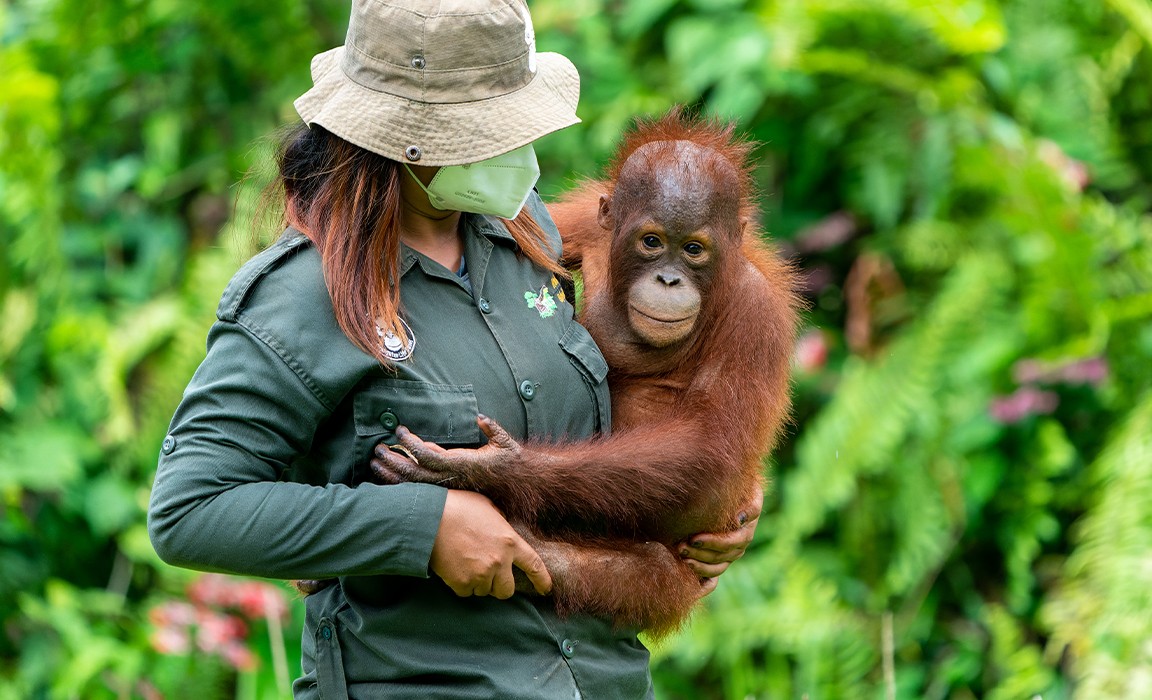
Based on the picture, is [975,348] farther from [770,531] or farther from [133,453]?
[133,453]

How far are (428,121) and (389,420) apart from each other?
445 mm

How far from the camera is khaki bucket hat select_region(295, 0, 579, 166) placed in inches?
72.1

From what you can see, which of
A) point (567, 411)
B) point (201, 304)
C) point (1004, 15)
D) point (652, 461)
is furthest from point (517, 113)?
point (1004, 15)

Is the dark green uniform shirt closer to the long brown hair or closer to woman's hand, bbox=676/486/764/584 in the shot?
the long brown hair

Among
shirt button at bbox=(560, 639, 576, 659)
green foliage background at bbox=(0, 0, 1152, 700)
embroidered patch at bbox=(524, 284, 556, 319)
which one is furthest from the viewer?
→ green foliage background at bbox=(0, 0, 1152, 700)

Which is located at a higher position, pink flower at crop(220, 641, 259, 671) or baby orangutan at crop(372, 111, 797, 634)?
baby orangutan at crop(372, 111, 797, 634)

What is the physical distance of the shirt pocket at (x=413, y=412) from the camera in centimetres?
Result: 185

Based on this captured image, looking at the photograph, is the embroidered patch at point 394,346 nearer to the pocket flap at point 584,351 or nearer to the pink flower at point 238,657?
the pocket flap at point 584,351

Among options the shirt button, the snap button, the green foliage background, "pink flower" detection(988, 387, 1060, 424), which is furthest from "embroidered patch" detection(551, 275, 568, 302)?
"pink flower" detection(988, 387, 1060, 424)

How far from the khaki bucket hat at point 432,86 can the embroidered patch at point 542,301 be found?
0.32 m

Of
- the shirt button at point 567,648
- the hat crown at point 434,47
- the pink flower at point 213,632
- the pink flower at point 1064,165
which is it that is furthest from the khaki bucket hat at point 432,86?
the pink flower at point 1064,165

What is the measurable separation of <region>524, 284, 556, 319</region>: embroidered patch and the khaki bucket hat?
320 millimetres

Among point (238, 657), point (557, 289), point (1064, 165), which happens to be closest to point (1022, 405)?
point (1064, 165)

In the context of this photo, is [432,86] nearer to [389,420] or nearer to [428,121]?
[428,121]
